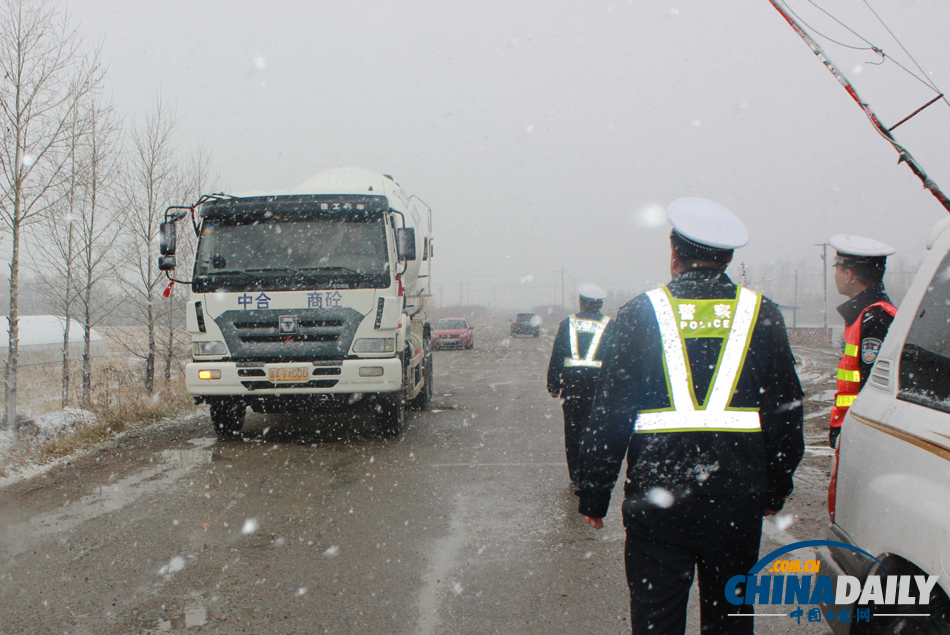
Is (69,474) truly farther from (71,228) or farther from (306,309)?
(71,228)

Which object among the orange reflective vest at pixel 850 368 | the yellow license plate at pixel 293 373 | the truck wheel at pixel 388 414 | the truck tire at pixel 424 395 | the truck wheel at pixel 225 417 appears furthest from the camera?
the truck tire at pixel 424 395

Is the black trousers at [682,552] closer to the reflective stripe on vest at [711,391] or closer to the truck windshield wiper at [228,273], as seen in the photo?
the reflective stripe on vest at [711,391]

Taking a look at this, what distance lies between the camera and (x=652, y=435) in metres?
2.18

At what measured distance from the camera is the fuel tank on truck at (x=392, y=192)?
9.02 meters

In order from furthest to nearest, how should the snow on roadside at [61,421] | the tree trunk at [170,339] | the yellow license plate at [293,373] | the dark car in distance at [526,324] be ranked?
the dark car in distance at [526,324], the tree trunk at [170,339], the snow on roadside at [61,421], the yellow license plate at [293,373]

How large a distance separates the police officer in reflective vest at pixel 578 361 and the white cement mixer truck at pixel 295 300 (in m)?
2.66

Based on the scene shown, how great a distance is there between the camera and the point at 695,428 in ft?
6.98

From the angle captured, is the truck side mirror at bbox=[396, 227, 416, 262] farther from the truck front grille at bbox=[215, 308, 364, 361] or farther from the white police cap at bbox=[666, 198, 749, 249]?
the white police cap at bbox=[666, 198, 749, 249]

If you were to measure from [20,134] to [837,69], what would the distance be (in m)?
9.86

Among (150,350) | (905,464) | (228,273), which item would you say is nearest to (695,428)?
(905,464)

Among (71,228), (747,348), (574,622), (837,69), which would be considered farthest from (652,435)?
(71,228)

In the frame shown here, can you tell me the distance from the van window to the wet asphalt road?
1.78m

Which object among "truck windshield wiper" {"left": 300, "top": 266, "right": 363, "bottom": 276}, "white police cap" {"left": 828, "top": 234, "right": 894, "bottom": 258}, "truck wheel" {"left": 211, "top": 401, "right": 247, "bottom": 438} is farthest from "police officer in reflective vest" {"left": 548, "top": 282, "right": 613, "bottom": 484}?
"truck wheel" {"left": 211, "top": 401, "right": 247, "bottom": 438}

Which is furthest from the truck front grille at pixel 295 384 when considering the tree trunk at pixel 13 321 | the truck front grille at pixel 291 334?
the tree trunk at pixel 13 321
